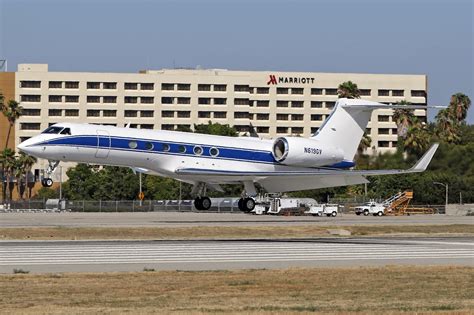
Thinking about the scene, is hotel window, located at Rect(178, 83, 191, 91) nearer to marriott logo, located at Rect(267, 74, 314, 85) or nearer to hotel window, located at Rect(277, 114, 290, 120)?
marriott logo, located at Rect(267, 74, 314, 85)

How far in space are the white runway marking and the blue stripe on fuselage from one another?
1338 cm

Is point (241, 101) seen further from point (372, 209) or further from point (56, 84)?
point (372, 209)

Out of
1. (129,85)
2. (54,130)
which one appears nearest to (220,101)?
(129,85)

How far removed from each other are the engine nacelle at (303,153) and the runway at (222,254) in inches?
682

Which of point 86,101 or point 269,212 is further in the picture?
point 86,101

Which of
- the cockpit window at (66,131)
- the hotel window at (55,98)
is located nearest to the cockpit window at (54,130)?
the cockpit window at (66,131)

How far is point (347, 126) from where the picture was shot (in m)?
62.8

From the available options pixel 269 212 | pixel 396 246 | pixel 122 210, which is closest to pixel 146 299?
→ pixel 396 246

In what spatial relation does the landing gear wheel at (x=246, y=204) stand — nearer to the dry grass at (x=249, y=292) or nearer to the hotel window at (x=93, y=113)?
the dry grass at (x=249, y=292)

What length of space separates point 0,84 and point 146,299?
143724mm

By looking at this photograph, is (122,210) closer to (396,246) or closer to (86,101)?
(396,246)

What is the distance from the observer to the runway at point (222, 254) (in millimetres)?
29906

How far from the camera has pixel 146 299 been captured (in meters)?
22.1

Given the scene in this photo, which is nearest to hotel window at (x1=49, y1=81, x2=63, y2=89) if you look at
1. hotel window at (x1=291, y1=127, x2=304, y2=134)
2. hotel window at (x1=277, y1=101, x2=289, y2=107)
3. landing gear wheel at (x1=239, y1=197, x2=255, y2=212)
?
hotel window at (x1=277, y1=101, x2=289, y2=107)
